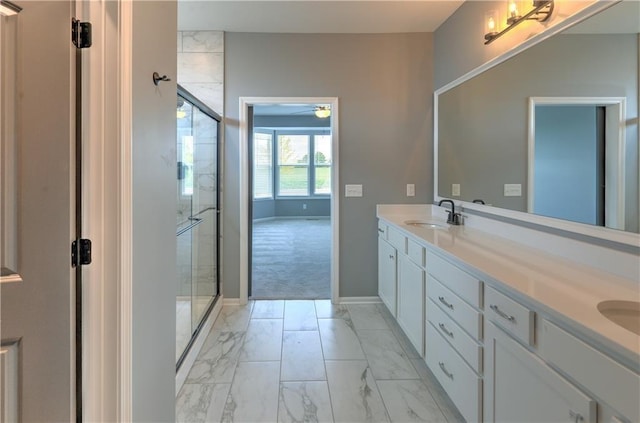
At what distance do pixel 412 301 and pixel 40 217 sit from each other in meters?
2.18

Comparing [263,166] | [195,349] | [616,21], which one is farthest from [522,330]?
[263,166]

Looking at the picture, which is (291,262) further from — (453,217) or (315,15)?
(315,15)

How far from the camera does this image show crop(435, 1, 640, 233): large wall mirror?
1.46 meters

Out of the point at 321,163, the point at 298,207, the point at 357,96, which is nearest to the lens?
the point at 357,96

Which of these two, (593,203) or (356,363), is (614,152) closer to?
(593,203)

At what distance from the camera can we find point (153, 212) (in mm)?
1383

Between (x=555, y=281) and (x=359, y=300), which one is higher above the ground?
(x=555, y=281)

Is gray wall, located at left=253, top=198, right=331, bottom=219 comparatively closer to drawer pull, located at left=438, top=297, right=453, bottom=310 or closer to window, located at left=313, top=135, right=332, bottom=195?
window, located at left=313, top=135, right=332, bottom=195

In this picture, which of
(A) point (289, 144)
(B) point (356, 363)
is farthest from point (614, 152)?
(A) point (289, 144)

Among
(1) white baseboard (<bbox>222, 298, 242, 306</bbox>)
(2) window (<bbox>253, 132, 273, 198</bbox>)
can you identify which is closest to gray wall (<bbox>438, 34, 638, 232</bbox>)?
(1) white baseboard (<bbox>222, 298, 242, 306</bbox>)

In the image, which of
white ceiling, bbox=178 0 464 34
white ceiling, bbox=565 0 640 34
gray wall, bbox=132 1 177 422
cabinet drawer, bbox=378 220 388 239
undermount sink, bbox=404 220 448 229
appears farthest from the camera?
cabinet drawer, bbox=378 220 388 239

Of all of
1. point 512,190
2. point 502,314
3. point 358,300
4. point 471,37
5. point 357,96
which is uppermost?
point 471,37

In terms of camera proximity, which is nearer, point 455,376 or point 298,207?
point 455,376

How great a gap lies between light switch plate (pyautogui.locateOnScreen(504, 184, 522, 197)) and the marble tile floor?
1.29 m
